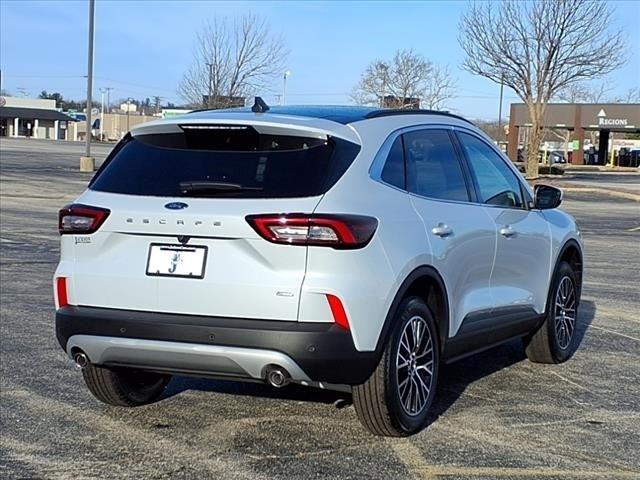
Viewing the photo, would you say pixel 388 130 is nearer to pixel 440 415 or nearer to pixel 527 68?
pixel 440 415

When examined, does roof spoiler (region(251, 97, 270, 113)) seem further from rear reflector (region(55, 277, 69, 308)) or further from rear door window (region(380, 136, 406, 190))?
rear reflector (region(55, 277, 69, 308))

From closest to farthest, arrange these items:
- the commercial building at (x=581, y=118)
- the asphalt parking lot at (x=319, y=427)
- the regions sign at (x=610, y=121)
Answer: the asphalt parking lot at (x=319, y=427), the commercial building at (x=581, y=118), the regions sign at (x=610, y=121)

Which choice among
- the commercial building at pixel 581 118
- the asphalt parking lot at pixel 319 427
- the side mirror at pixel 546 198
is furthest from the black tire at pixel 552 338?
the commercial building at pixel 581 118

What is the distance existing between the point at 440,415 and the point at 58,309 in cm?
231

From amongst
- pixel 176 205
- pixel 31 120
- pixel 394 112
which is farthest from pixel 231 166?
pixel 31 120

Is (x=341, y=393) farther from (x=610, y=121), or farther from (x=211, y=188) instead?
(x=610, y=121)

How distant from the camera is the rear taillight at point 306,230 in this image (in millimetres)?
4688

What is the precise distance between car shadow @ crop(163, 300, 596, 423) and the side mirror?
124 cm

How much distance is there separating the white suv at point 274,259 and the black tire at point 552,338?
1.53 meters

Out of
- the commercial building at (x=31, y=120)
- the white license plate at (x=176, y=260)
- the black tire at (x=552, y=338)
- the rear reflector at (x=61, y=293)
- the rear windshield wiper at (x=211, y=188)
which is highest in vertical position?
the commercial building at (x=31, y=120)

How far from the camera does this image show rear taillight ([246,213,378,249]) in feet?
15.4

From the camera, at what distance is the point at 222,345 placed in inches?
187

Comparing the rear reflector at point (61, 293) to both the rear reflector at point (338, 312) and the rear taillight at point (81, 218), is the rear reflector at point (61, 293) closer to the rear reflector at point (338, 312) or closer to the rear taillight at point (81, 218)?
the rear taillight at point (81, 218)

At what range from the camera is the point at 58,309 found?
17.3 feet
